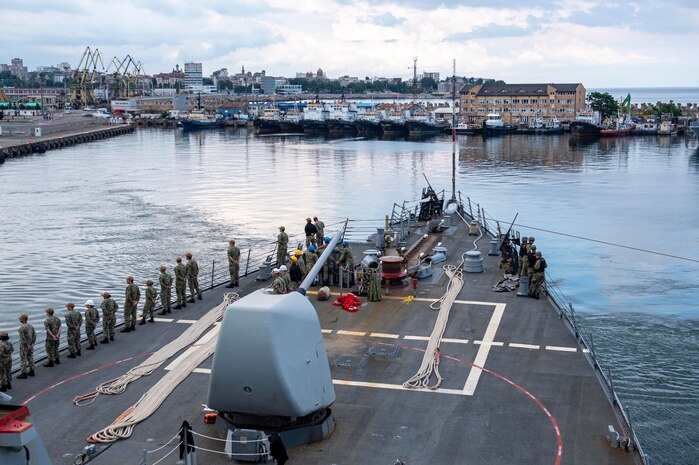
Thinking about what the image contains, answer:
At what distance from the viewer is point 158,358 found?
588 inches

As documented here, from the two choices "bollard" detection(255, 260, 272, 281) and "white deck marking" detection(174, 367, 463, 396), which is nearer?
"white deck marking" detection(174, 367, 463, 396)

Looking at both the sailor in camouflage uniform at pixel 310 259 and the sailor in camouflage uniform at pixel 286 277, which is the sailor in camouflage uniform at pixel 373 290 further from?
the sailor in camouflage uniform at pixel 286 277

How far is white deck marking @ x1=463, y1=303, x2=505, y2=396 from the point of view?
13.6 metres

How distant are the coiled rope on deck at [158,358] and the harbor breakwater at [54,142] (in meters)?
66.2

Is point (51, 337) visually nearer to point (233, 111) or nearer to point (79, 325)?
point (79, 325)

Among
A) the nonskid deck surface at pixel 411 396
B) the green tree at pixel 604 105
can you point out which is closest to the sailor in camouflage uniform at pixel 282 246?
the nonskid deck surface at pixel 411 396

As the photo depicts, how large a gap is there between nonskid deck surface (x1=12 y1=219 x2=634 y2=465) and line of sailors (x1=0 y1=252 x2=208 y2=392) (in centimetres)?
26

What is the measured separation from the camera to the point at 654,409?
58.1 ft

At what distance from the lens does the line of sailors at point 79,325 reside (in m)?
13.7

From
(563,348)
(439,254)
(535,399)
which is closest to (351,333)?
(563,348)

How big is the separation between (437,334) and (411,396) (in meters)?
3.20

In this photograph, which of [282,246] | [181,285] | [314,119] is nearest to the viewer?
[181,285]

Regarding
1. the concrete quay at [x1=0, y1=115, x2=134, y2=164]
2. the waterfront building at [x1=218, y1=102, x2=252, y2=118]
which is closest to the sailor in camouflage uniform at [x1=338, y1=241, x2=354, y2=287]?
the concrete quay at [x1=0, y1=115, x2=134, y2=164]

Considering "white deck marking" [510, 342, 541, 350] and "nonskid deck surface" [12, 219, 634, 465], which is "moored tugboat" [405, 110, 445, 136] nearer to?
"nonskid deck surface" [12, 219, 634, 465]
